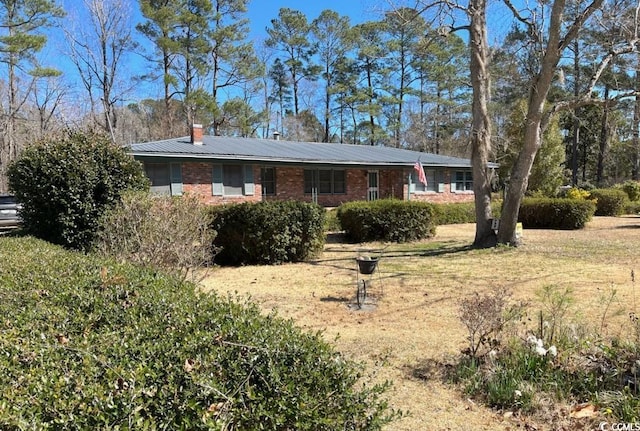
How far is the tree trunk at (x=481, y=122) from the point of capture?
1056cm

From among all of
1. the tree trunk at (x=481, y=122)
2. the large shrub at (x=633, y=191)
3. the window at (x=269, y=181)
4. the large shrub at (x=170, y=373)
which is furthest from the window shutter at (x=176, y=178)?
the large shrub at (x=633, y=191)

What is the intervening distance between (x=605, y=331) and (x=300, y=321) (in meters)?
3.37

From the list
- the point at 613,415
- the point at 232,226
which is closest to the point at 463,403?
the point at 613,415

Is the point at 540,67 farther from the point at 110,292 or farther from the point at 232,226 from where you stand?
the point at 110,292

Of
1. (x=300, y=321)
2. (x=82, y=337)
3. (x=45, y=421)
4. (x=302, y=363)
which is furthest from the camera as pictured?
(x=300, y=321)

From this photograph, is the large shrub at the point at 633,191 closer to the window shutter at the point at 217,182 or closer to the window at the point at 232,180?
the window at the point at 232,180

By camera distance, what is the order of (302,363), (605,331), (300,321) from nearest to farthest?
1. (302,363)
2. (605,331)
3. (300,321)

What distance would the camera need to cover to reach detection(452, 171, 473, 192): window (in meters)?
25.8

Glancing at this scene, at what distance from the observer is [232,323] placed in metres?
2.29

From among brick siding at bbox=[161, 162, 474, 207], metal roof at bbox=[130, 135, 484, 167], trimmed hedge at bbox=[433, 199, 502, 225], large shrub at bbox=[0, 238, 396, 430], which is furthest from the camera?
trimmed hedge at bbox=[433, 199, 502, 225]

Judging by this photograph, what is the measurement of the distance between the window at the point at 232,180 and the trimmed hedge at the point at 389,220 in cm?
691

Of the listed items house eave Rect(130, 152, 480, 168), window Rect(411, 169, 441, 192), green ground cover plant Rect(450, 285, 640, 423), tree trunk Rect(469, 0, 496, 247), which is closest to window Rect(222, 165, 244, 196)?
house eave Rect(130, 152, 480, 168)

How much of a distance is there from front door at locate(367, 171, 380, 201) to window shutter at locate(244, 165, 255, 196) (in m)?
7.02

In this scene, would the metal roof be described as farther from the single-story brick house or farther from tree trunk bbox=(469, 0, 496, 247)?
tree trunk bbox=(469, 0, 496, 247)
